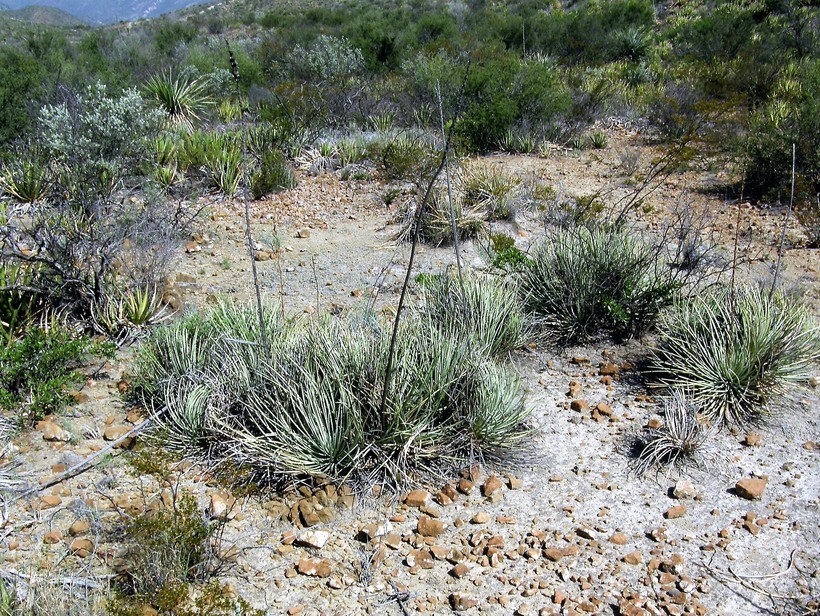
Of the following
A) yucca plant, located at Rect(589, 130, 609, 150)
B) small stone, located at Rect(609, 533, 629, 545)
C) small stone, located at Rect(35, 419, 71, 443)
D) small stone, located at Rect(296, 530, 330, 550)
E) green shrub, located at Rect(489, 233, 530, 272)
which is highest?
yucca plant, located at Rect(589, 130, 609, 150)

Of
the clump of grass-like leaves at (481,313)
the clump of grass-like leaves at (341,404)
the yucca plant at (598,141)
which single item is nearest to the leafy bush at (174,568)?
the clump of grass-like leaves at (341,404)

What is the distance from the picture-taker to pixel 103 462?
157 inches

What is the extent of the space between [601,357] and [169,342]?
10.1 ft

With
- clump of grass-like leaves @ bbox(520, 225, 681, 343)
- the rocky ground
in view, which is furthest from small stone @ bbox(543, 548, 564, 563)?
clump of grass-like leaves @ bbox(520, 225, 681, 343)

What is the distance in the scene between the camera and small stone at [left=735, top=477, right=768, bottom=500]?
12.4ft

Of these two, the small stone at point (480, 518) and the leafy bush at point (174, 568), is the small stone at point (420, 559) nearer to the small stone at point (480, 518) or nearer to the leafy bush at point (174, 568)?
the small stone at point (480, 518)

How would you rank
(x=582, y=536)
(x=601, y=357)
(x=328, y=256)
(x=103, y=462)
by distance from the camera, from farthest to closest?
(x=328, y=256)
(x=601, y=357)
(x=103, y=462)
(x=582, y=536)

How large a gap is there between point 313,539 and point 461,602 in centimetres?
81

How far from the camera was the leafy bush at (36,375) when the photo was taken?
439cm

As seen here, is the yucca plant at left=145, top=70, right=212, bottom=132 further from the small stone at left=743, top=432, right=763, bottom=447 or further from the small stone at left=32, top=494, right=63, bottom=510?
the small stone at left=743, top=432, right=763, bottom=447

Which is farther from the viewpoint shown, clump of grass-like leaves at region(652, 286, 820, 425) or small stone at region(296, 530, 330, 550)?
clump of grass-like leaves at region(652, 286, 820, 425)

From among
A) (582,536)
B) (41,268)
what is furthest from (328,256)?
(582,536)

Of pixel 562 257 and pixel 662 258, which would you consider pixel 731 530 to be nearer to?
pixel 562 257

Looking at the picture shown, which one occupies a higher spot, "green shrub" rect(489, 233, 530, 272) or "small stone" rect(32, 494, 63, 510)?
"green shrub" rect(489, 233, 530, 272)
